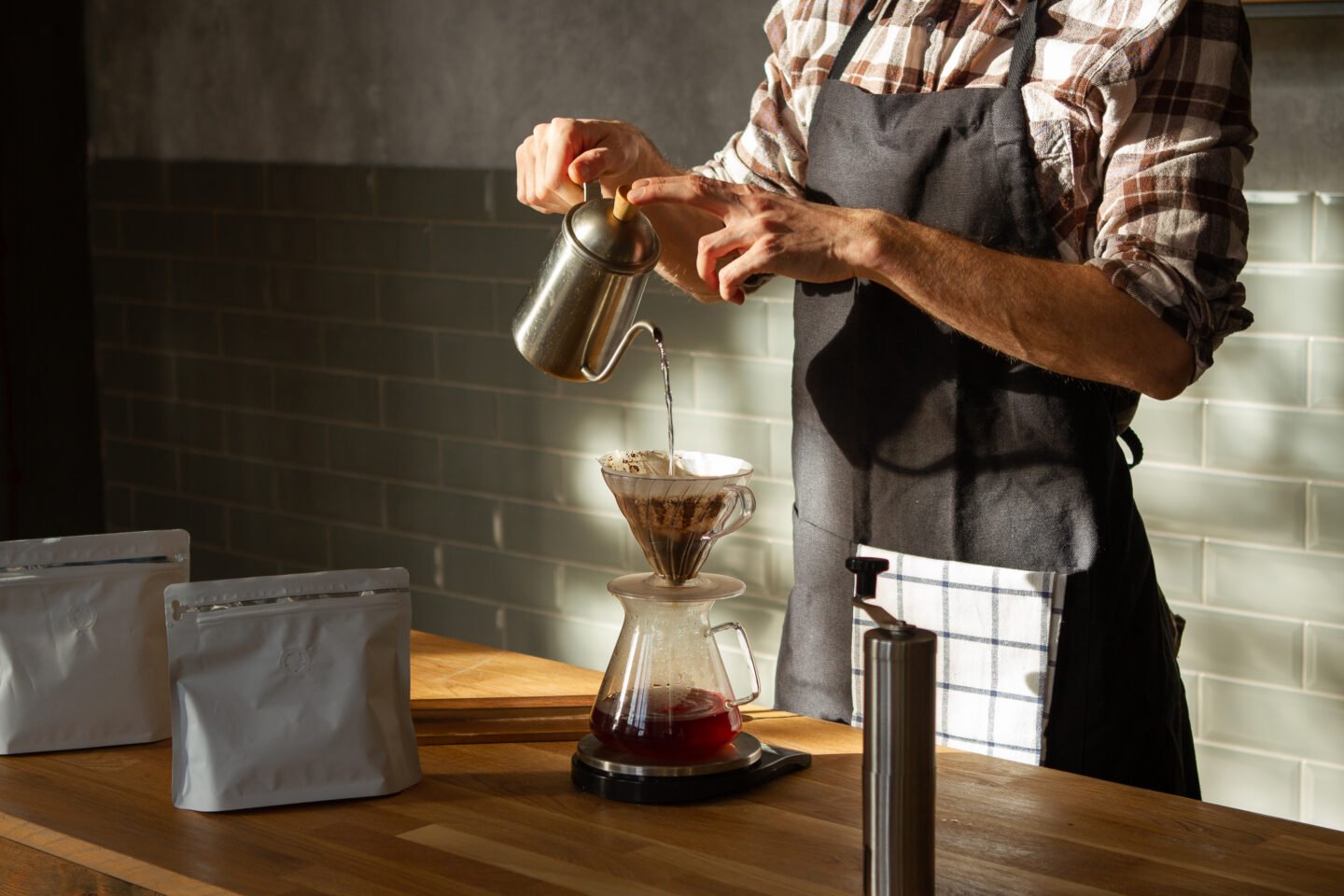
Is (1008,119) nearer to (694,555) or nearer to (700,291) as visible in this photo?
(700,291)

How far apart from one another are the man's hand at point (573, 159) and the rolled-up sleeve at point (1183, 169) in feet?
1.94

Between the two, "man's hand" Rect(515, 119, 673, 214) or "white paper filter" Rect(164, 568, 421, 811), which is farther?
"man's hand" Rect(515, 119, 673, 214)

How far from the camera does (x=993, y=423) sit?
2012mm

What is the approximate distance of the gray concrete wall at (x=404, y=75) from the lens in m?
3.31

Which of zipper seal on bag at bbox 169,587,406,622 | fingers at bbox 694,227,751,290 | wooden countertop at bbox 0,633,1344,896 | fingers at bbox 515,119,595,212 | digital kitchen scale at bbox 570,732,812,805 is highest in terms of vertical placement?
fingers at bbox 515,119,595,212

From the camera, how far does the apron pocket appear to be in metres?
1.95

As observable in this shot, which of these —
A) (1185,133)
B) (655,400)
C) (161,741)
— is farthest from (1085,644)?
(655,400)

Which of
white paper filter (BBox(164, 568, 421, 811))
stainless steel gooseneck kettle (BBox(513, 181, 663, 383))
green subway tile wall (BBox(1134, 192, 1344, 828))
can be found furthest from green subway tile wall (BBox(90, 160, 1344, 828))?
white paper filter (BBox(164, 568, 421, 811))

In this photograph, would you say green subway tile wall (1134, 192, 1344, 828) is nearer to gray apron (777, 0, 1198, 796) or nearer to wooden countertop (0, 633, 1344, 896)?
gray apron (777, 0, 1198, 796)

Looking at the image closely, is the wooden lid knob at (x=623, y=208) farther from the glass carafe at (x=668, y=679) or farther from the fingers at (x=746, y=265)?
the glass carafe at (x=668, y=679)

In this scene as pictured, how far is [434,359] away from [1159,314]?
7.50ft

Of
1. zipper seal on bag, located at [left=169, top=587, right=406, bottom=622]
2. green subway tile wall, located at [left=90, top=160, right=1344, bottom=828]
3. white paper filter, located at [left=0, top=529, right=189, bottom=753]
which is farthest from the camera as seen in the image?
green subway tile wall, located at [left=90, top=160, right=1344, bottom=828]

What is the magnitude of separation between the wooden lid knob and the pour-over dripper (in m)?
0.25

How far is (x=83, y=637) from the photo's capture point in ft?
5.18
